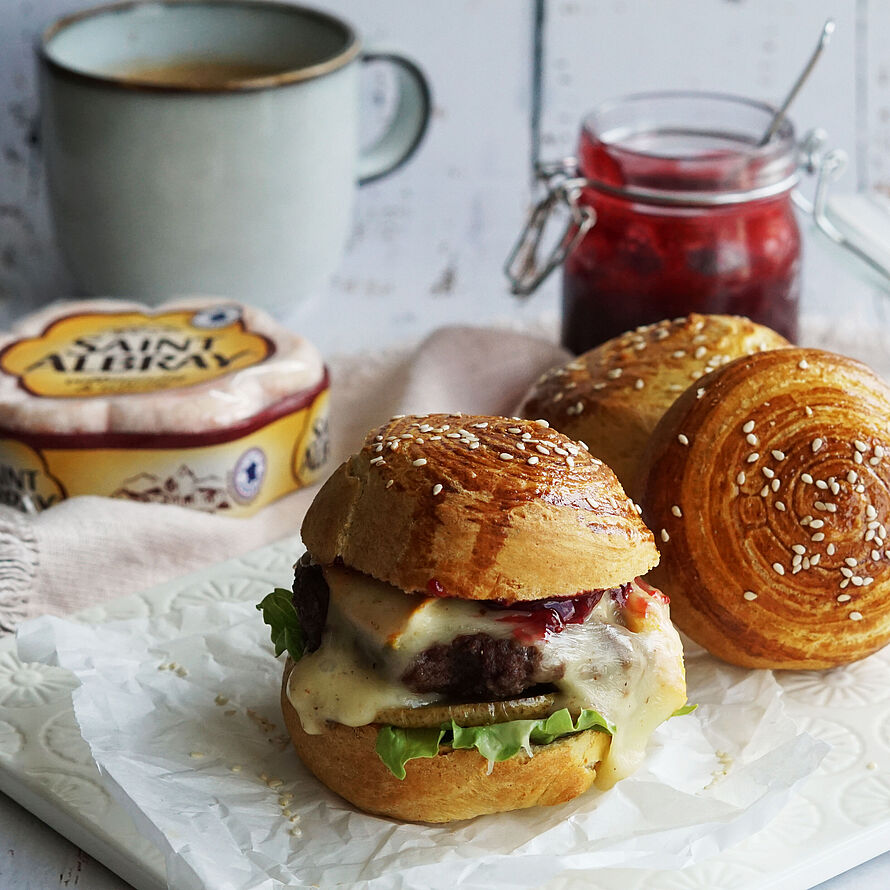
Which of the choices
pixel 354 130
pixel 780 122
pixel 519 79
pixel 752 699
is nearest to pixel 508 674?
pixel 752 699

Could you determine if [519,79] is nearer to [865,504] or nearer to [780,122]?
[780,122]

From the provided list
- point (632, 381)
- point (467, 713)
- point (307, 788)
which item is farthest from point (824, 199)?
point (307, 788)

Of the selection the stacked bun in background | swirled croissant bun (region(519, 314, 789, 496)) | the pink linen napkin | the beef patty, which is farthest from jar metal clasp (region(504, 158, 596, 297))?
the beef patty

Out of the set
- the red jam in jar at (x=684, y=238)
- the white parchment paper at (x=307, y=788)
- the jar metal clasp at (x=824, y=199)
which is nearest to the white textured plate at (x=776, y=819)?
the white parchment paper at (x=307, y=788)

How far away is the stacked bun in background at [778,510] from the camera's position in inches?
91.0

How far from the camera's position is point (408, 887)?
1873 millimetres

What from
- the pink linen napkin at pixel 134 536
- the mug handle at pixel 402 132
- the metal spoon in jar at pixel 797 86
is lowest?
the pink linen napkin at pixel 134 536

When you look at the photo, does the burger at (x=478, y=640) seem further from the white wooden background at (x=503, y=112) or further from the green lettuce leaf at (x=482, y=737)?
the white wooden background at (x=503, y=112)

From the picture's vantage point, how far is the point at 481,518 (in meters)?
1.95

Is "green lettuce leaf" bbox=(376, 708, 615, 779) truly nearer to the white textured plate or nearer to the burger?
the burger

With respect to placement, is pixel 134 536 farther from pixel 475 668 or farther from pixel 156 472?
pixel 475 668

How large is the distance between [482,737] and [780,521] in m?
0.70

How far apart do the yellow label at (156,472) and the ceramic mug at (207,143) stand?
30.8 inches

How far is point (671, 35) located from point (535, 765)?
336 cm
